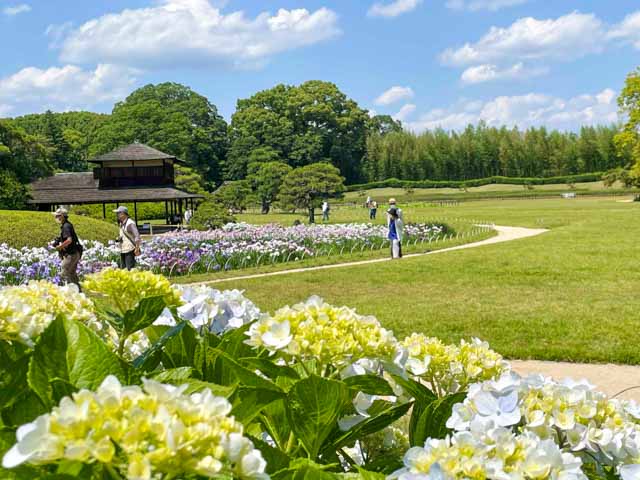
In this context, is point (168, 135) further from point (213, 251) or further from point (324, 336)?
point (324, 336)

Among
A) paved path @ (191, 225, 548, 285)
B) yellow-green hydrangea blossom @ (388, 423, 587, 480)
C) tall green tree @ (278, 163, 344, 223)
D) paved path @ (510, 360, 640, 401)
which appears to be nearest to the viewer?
yellow-green hydrangea blossom @ (388, 423, 587, 480)

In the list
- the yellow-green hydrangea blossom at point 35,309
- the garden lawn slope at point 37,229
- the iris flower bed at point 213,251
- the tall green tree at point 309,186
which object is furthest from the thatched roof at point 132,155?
the yellow-green hydrangea blossom at point 35,309

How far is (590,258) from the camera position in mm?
14406

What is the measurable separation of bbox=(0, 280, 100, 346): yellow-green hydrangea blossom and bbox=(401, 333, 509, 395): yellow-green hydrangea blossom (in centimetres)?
73

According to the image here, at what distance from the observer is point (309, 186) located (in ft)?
116

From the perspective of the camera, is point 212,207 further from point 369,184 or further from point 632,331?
point 369,184

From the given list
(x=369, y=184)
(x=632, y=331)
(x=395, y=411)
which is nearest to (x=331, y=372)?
(x=395, y=411)

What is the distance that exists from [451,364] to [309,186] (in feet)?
112

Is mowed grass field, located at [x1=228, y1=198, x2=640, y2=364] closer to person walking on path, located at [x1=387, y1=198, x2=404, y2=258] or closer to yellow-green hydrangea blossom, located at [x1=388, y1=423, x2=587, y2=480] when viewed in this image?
person walking on path, located at [x1=387, y1=198, x2=404, y2=258]

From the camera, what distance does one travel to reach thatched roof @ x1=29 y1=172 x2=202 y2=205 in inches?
1353

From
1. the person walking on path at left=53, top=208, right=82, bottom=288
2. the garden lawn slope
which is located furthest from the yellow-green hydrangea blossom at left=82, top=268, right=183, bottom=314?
the garden lawn slope

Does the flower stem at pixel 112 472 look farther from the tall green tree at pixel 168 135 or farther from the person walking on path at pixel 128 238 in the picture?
the tall green tree at pixel 168 135

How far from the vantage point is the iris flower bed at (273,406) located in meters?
0.68

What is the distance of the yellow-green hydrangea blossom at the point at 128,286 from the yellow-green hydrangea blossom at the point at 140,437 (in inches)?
33.2
